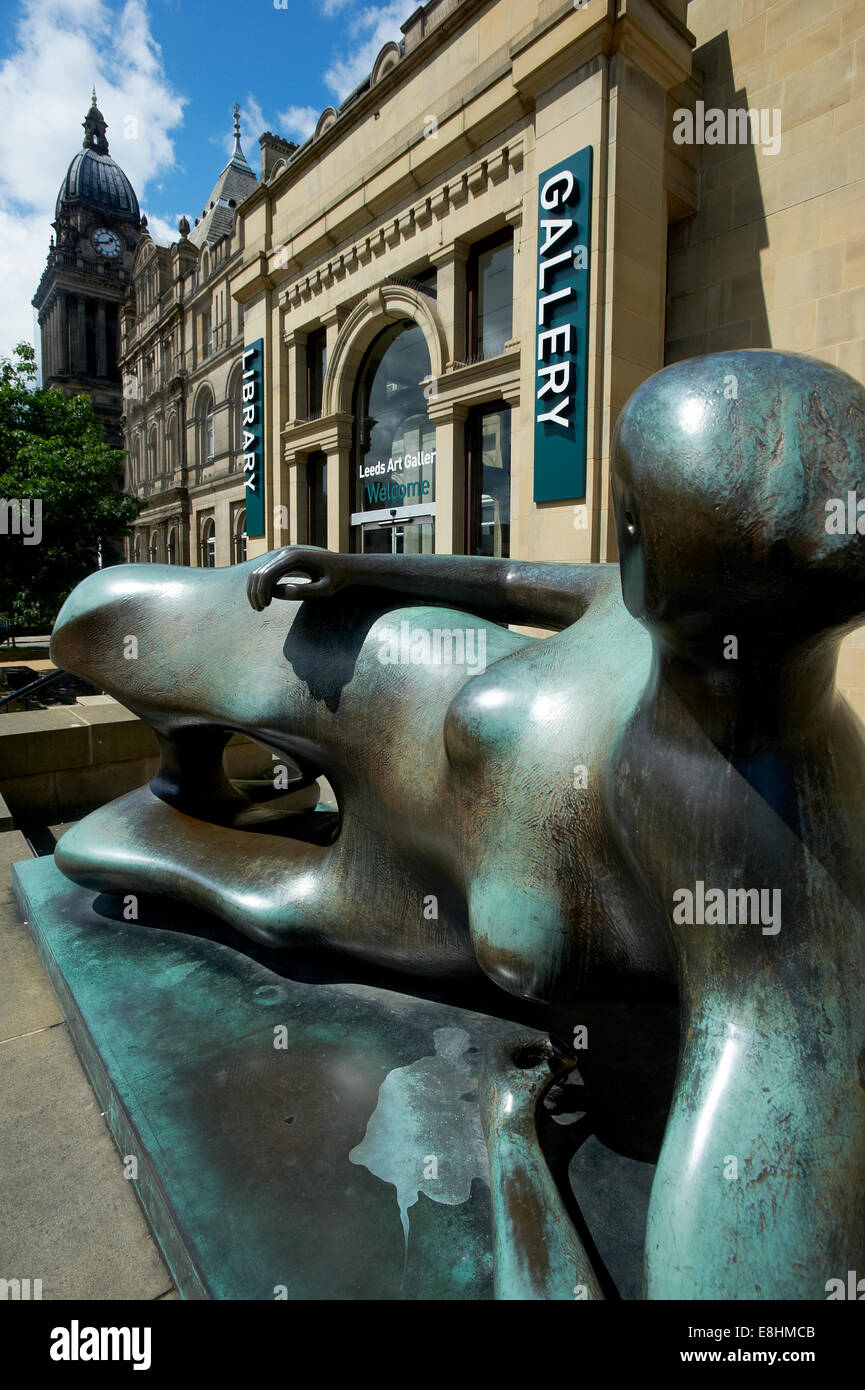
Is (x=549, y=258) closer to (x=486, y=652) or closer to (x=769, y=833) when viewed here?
(x=486, y=652)

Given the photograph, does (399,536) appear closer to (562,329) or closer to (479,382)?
(479,382)

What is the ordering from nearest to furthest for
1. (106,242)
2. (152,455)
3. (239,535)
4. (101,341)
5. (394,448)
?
(394,448)
(239,535)
(152,455)
(101,341)
(106,242)

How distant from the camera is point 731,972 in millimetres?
1476

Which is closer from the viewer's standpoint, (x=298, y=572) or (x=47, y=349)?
(x=298, y=572)

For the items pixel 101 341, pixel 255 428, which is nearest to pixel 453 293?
pixel 255 428

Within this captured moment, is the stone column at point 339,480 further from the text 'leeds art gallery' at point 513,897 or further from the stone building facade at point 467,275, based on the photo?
the text 'leeds art gallery' at point 513,897

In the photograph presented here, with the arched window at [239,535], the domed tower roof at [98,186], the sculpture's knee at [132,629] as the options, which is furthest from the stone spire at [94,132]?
the sculpture's knee at [132,629]

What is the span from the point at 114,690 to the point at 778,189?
9578 mm

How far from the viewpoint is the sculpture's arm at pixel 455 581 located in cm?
254

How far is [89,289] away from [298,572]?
7598cm

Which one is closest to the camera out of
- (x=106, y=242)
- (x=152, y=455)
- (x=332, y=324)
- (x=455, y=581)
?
(x=455, y=581)

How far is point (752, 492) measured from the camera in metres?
1.20

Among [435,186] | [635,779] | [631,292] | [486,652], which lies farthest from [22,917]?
[435,186]

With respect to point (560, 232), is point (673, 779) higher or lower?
lower
